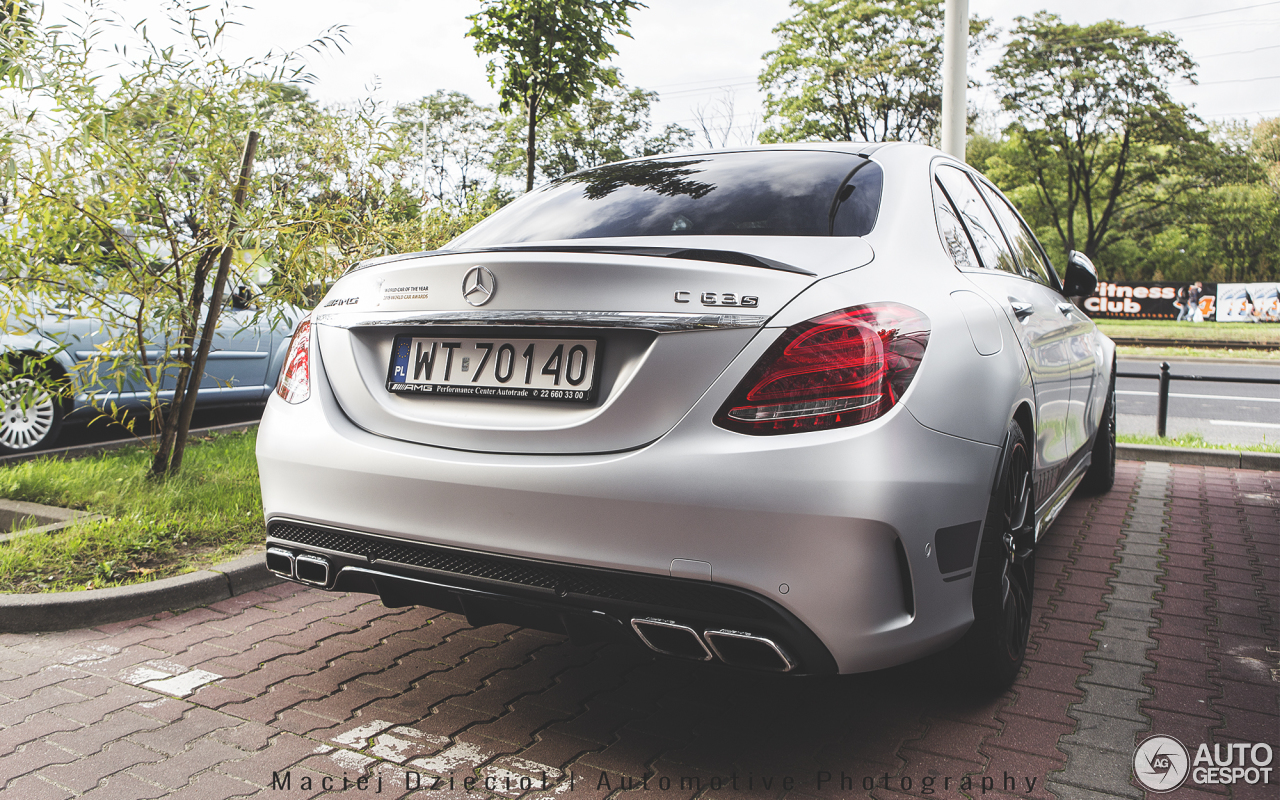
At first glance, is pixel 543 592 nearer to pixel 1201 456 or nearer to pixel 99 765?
pixel 99 765

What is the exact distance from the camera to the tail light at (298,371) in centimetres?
262

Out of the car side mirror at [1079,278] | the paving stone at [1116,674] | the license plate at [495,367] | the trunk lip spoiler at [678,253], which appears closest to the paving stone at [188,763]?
the license plate at [495,367]

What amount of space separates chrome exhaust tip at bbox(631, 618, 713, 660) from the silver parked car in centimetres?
350

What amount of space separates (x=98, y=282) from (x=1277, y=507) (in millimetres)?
6849

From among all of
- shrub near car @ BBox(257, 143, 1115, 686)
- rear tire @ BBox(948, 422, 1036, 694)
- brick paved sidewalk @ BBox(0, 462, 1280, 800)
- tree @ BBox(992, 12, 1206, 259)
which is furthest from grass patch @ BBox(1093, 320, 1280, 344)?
shrub near car @ BBox(257, 143, 1115, 686)

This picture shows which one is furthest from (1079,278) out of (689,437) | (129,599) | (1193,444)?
(1193,444)

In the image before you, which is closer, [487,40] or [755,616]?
[755,616]

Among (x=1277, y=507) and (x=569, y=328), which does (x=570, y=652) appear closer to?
(x=569, y=328)

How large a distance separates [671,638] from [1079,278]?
11.0 ft

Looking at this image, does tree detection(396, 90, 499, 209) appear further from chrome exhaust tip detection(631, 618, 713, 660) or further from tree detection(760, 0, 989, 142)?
chrome exhaust tip detection(631, 618, 713, 660)

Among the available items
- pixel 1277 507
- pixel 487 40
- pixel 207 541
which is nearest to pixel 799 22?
pixel 487 40

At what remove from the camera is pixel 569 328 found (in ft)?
7.19

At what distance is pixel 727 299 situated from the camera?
209cm

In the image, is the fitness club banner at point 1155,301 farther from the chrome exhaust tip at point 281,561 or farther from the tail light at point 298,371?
the chrome exhaust tip at point 281,561
